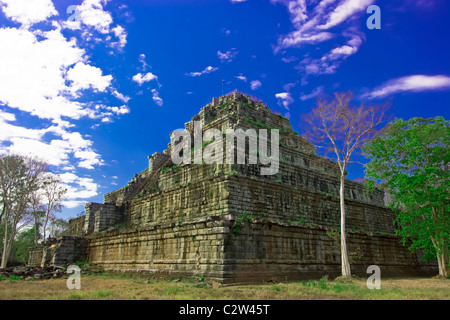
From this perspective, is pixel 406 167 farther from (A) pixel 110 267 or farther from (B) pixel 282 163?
(A) pixel 110 267

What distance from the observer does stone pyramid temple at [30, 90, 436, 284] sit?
47.6 ft

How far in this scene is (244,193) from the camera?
1620 centimetres

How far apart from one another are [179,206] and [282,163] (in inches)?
270

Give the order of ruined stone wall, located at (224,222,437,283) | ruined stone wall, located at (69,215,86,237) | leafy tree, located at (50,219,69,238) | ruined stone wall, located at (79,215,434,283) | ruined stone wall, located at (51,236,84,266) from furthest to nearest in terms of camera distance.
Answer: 1. leafy tree, located at (50,219,69,238)
2. ruined stone wall, located at (69,215,86,237)
3. ruined stone wall, located at (51,236,84,266)
4. ruined stone wall, located at (224,222,437,283)
5. ruined stone wall, located at (79,215,434,283)

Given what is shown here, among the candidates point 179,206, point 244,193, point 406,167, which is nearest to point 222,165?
point 244,193

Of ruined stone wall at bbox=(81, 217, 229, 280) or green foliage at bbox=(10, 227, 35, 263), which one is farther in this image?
green foliage at bbox=(10, 227, 35, 263)

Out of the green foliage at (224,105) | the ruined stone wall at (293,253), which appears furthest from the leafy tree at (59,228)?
the ruined stone wall at (293,253)

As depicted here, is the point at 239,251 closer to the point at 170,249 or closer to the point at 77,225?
the point at 170,249

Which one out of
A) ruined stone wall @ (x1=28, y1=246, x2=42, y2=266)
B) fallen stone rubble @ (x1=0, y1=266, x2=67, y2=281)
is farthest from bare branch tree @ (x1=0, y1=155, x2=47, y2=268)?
fallen stone rubble @ (x1=0, y1=266, x2=67, y2=281)

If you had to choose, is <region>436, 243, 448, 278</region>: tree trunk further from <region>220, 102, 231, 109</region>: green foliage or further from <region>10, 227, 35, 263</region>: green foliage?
<region>10, 227, 35, 263</region>: green foliage

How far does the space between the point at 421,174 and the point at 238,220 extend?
37.6ft

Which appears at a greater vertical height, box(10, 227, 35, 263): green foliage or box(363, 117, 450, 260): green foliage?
box(363, 117, 450, 260): green foliage

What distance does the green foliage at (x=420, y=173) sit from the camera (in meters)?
18.4

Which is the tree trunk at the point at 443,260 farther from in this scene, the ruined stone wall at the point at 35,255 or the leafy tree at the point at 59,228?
the leafy tree at the point at 59,228
